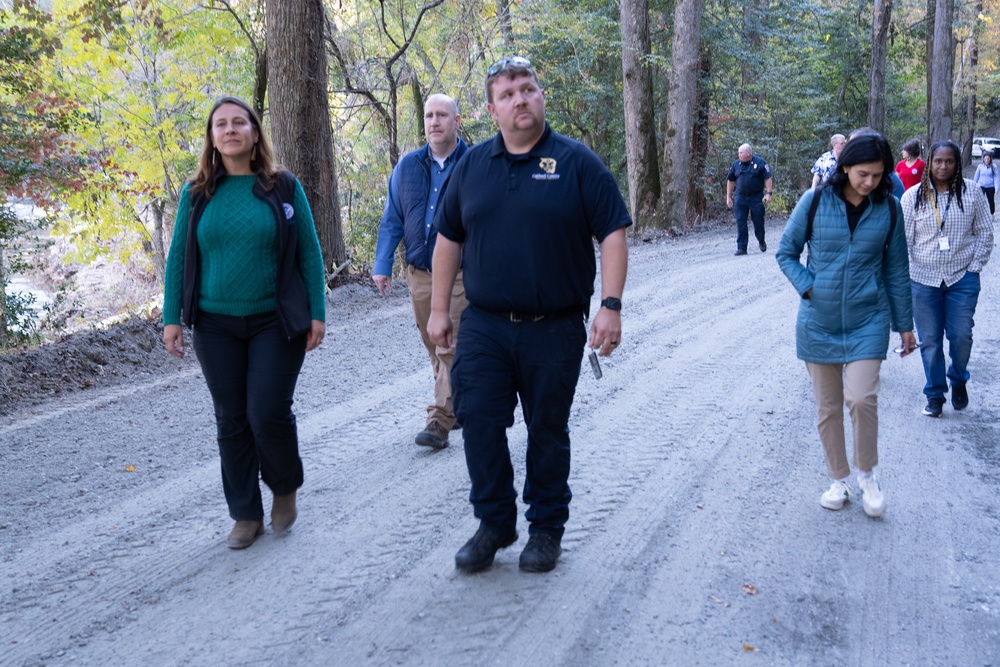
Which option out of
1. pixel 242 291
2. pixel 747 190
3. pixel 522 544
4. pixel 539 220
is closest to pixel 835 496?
pixel 522 544

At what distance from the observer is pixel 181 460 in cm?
604

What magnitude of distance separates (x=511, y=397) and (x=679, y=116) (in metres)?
18.9

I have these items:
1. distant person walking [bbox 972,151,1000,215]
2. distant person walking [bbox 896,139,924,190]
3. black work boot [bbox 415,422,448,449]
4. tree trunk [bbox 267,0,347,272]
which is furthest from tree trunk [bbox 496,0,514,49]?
black work boot [bbox 415,422,448,449]

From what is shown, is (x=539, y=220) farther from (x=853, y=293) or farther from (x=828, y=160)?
(x=828, y=160)

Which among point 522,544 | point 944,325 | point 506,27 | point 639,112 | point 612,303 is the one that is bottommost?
point 522,544

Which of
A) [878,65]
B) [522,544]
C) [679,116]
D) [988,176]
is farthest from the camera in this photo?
[878,65]

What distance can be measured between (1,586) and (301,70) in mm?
9066

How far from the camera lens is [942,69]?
1294 inches

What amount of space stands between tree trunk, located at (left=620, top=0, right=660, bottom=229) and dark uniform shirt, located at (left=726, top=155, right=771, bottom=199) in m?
4.47

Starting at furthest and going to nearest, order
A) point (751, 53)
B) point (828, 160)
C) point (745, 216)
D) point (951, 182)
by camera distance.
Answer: point (751, 53) < point (745, 216) < point (828, 160) < point (951, 182)

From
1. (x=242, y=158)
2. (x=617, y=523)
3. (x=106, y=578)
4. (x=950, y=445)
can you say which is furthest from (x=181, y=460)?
(x=950, y=445)

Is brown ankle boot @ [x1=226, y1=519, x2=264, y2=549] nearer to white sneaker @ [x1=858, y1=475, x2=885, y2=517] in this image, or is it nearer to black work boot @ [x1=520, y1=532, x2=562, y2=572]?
black work boot @ [x1=520, y1=532, x2=562, y2=572]

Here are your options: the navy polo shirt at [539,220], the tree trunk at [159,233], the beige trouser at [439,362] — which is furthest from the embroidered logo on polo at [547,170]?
the tree trunk at [159,233]

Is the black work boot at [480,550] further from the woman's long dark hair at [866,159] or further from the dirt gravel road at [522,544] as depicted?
the woman's long dark hair at [866,159]
